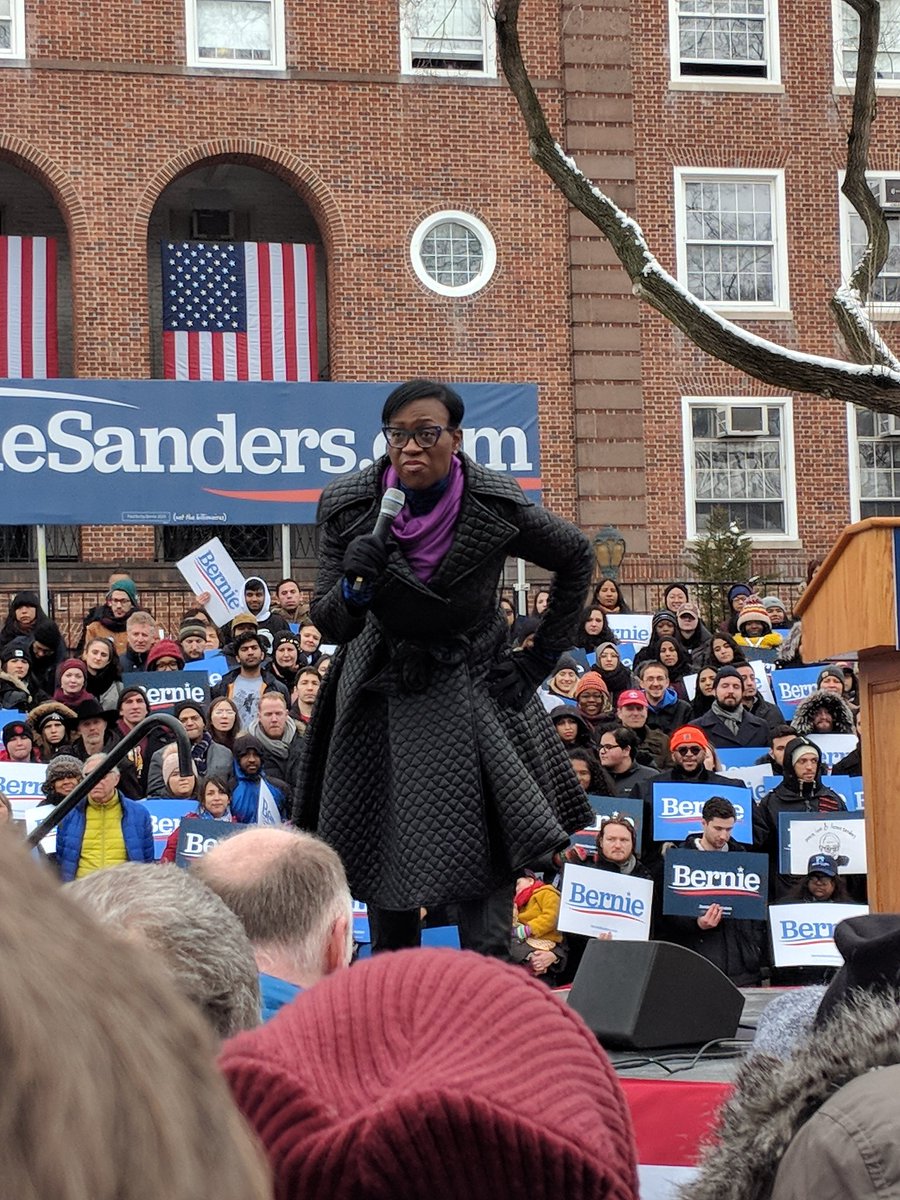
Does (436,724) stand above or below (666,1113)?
above

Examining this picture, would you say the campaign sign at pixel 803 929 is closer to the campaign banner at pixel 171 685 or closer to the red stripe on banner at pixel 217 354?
the campaign banner at pixel 171 685

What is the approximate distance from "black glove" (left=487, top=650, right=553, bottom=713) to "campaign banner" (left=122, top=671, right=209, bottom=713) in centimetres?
982

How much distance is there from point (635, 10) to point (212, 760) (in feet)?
60.2

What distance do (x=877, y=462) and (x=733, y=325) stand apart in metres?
14.2

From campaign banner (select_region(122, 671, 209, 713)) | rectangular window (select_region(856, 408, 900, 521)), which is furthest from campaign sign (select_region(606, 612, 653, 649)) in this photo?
rectangular window (select_region(856, 408, 900, 521))

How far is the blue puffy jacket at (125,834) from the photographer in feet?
33.9

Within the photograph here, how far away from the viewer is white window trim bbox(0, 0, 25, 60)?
25656 mm

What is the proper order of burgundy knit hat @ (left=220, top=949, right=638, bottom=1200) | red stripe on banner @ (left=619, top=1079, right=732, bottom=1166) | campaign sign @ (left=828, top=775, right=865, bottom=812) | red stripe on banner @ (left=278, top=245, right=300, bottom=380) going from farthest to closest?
red stripe on banner @ (left=278, top=245, right=300, bottom=380)
campaign sign @ (left=828, top=775, right=865, bottom=812)
red stripe on banner @ (left=619, top=1079, right=732, bottom=1166)
burgundy knit hat @ (left=220, top=949, right=638, bottom=1200)

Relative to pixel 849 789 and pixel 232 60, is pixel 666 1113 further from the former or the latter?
pixel 232 60

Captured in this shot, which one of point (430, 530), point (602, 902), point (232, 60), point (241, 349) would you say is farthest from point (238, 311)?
point (430, 530)

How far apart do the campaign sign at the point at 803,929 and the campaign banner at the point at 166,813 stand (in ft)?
11.6

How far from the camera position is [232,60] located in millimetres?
26234

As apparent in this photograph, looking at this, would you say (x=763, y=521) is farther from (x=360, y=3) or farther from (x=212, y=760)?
(x=212, y=760)

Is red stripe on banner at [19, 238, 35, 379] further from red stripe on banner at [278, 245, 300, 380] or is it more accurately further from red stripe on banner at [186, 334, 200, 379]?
red stripe on banner at [278, 245, 300, 380]
